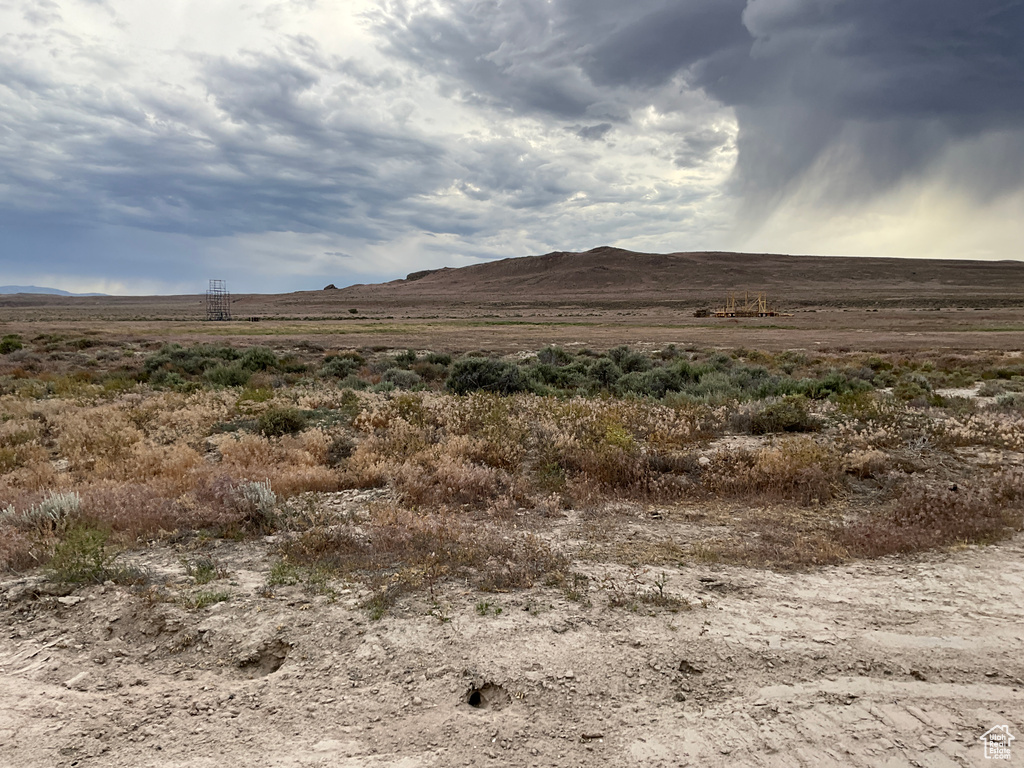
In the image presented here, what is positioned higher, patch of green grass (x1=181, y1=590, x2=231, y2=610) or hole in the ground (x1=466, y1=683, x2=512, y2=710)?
patch of green grass (x1=181, y1=590, x2=231, y2=610)

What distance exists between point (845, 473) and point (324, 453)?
721 cm

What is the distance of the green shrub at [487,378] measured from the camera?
50.2 feet

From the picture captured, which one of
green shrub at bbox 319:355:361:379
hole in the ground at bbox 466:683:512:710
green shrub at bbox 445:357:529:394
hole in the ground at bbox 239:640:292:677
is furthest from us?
green shrub at bbox 319:355:361:379

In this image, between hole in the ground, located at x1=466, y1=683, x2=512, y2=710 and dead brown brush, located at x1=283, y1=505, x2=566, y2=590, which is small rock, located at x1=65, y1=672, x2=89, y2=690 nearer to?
dead brown brush, located at x1=283, y1=505, x2=566, y2=590

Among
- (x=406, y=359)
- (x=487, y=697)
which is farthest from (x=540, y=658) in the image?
(x=406, y=359)

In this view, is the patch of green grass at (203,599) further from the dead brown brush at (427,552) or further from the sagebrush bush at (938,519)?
the sagebrush bush at (938,519)

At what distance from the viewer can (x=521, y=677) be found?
3.58 metres

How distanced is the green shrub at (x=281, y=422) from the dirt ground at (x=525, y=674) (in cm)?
543

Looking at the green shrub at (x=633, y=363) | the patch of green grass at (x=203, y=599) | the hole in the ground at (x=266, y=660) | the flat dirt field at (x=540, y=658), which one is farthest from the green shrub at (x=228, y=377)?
the hole in the ground at (x=266, y=660)

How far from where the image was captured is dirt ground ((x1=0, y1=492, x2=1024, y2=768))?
304 centimetres

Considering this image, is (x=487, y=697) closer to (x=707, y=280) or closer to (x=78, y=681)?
(x=78, y=681)

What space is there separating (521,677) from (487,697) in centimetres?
25

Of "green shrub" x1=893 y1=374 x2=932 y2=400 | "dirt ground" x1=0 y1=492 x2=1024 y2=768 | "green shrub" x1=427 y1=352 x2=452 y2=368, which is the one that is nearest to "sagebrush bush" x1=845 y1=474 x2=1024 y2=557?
"dirt ground" x1=0 y1=492 x2=1024 y2=768

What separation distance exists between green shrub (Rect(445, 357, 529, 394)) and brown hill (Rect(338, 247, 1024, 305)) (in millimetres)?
92827
